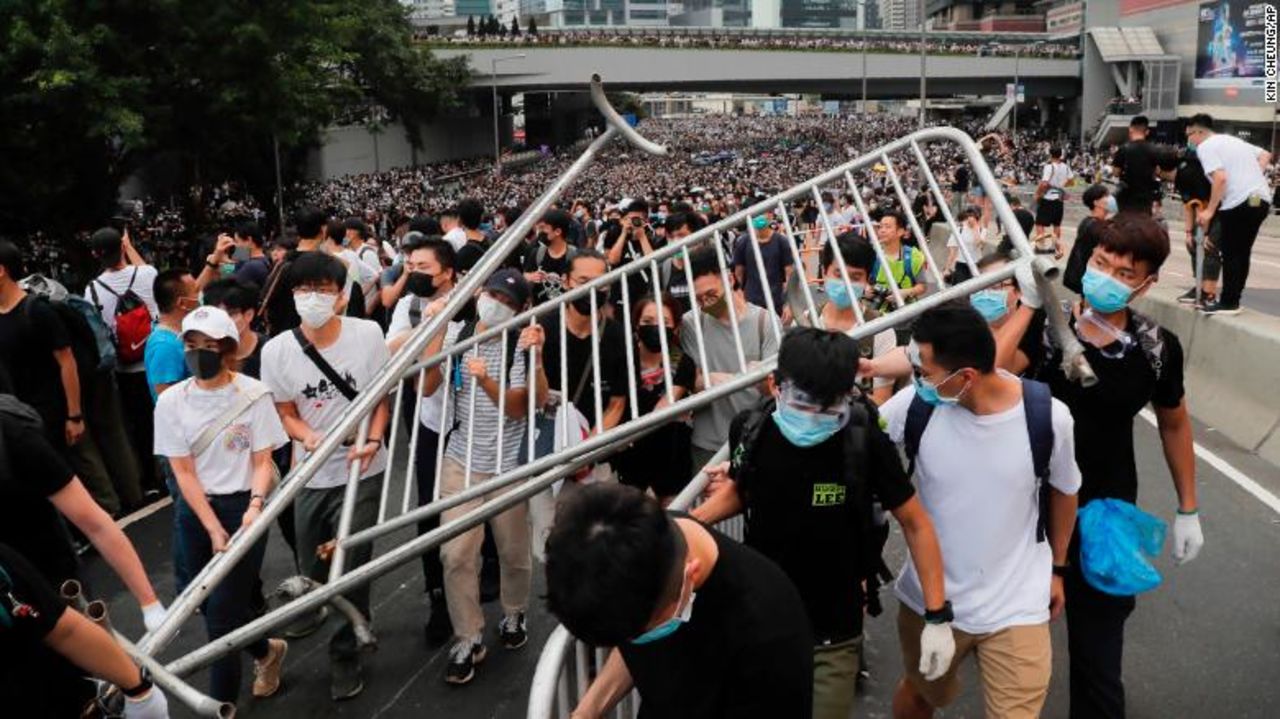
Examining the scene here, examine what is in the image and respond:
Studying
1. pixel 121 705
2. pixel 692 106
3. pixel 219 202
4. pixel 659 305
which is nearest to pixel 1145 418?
pixel 659 305

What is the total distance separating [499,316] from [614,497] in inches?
109

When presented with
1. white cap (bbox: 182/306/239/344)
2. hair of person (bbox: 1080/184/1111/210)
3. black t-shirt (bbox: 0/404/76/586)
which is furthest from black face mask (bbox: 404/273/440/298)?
hair of person (bbox: 1080/184/1111/210)

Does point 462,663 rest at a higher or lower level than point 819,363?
lower

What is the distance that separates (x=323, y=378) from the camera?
4.40 meters

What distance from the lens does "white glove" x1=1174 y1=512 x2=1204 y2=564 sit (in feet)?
11.7

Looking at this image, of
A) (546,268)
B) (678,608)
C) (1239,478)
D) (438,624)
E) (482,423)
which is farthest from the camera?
(546,268)

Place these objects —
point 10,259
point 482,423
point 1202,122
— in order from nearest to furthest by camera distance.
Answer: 1. point 482,423
2. point 10,259
3. point 1202,122

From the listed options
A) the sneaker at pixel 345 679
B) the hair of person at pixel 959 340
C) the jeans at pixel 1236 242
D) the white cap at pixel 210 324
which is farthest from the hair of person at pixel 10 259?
the jeans at pixel 1236 242

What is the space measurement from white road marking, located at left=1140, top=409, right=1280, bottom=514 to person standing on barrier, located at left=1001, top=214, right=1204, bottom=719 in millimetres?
2966

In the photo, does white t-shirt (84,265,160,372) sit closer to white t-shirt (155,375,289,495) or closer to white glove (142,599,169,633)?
white t-shirt (155,375,289,495)

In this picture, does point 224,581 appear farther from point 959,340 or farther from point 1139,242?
point 1139,242

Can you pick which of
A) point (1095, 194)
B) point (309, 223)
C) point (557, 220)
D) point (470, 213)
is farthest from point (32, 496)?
point (1095, 194)

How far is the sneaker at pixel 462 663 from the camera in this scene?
440 centimetres

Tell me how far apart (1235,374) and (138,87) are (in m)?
16.2
